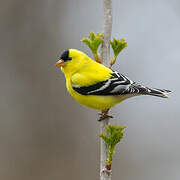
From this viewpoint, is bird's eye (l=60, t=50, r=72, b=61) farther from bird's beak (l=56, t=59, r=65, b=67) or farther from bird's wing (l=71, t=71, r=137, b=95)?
bird's wing (l=71, t=71, r=137, b=95)

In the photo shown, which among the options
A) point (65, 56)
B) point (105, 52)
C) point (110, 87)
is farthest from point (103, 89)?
point (65, 56)

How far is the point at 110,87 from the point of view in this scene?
2385 mm

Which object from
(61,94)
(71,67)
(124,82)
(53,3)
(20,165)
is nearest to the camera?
(124,82)

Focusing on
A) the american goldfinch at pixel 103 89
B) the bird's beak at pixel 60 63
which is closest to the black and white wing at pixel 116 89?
the american goldfinch at pixel 103 89

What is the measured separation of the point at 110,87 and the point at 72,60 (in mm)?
462

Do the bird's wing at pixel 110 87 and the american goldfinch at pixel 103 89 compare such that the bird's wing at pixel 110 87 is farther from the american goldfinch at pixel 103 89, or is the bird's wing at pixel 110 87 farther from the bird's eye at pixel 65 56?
the bird's eye at pixel 65 56

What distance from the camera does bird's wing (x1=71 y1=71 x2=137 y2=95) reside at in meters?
2.37

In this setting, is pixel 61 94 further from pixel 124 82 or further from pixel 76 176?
pixel 124 82

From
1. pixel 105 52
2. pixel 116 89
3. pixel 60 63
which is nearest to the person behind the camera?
pixel 105 52

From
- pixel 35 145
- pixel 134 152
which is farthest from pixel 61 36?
pixel 134 152

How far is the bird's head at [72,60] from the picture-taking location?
8.70 ft

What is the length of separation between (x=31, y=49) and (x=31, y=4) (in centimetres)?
71

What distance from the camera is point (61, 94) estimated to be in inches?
191

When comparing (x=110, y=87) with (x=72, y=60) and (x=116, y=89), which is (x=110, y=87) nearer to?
(x=116, y=89)
